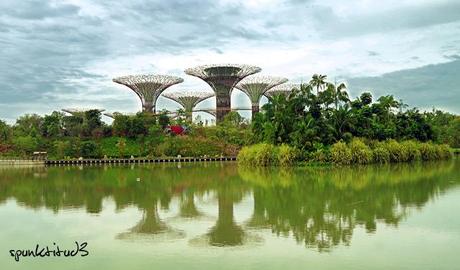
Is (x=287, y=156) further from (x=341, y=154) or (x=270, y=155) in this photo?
(x=341, y=154)

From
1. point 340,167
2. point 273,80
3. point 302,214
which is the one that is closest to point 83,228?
point 302,214

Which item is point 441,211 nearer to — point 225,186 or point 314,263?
point 314,263

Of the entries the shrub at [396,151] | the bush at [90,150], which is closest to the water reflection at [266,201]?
the shrub at [396,151]

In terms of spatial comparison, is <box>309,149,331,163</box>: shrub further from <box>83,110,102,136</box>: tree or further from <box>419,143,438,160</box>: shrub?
<box>83,110,102,136</box>: tree

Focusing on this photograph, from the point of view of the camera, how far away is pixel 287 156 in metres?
A: 37.2

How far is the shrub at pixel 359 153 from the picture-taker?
3691cm

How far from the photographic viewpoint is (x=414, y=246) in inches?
412

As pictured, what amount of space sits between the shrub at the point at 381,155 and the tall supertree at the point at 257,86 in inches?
1252

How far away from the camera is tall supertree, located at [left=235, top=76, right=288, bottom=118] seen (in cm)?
6956

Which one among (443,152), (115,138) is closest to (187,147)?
(115,138)

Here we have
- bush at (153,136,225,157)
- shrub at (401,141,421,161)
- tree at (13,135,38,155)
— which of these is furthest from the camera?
tree at (13,135,38,155)

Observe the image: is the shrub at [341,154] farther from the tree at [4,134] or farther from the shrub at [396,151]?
the tree at [4,134]

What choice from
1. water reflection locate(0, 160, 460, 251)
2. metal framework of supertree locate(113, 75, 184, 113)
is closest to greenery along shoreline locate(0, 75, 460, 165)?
metal framework of supertree locate(113, 75, 184, 113)

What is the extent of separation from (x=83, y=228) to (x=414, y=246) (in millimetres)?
8576
